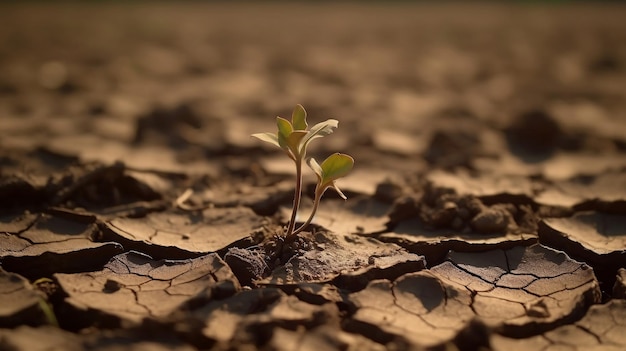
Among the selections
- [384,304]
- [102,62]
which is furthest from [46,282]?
[102,62]

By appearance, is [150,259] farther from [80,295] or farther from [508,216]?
[508,216]

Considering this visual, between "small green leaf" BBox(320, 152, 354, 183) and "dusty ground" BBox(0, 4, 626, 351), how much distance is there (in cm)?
26

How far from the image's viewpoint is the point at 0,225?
6.70ft

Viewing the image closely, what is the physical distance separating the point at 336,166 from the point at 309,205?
565 mm

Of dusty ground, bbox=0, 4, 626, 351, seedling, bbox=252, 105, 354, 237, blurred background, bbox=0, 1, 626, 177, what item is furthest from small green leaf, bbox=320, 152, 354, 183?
blurred background, bbox=0, 1, 626, 177

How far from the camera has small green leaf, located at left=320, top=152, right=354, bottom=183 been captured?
1826 millimetres

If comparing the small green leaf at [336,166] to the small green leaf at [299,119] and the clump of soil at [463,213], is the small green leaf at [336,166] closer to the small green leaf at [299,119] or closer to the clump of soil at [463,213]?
the small green leaf at [299,119]

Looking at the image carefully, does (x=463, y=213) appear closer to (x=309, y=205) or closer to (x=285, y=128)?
(x=309, y=205)

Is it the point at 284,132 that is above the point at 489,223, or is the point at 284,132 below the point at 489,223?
above

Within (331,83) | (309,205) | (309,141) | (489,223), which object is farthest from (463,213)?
(331,83)

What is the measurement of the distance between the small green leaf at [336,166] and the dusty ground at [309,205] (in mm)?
261

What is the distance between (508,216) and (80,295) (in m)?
1.44

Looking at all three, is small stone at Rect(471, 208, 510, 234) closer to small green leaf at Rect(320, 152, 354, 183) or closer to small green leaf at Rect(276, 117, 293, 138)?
small green leaf at Rect(320, 152, 354, 183)

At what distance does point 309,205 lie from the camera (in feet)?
7.80
